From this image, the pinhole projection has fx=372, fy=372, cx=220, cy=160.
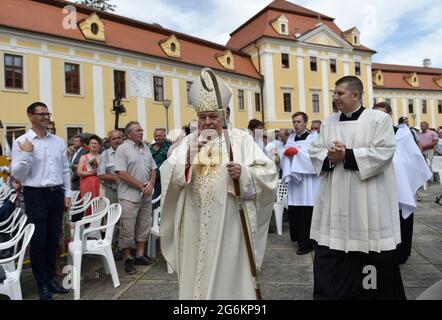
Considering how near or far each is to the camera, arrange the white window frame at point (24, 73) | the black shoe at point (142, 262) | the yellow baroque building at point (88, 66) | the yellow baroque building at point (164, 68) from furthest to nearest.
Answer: the yellow baroque building at point (164, 68) → the yellow baroque building at point (88, 66) → the white window frame at point (24, 73) → the black shoe at point (142, 262)

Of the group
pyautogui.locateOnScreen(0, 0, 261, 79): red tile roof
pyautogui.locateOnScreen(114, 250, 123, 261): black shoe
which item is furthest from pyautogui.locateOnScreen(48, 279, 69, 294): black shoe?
pyautogui.locateOnScreen(0, 0, 261, 79): red tile roof

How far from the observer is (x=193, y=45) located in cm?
→ 2719

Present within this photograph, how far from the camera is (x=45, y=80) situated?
58.9ft

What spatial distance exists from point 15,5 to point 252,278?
19692 mm

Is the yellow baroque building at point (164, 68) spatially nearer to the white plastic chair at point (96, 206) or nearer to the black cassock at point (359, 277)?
the white plastic chair at point (96, 206)

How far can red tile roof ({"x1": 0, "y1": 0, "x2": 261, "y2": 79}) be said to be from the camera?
17448 mm

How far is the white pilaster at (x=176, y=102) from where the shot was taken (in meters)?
24.1

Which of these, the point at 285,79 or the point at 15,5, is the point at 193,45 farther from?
the point at 15,5

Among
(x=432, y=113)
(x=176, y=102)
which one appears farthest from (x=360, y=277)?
(x=432, y=113)

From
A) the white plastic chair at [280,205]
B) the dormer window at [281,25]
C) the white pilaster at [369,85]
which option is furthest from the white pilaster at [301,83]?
the white plastic chair at [280,205]

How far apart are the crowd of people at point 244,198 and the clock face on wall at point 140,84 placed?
18607 mm

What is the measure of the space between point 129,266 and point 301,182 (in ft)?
8.39

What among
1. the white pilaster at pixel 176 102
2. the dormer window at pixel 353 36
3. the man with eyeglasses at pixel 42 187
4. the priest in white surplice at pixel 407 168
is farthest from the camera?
the dormer window at pixel 353 36

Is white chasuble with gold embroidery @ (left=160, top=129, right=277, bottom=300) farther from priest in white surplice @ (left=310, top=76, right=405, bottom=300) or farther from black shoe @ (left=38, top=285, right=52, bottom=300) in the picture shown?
black shoe @ (left=38, top=285, right=52, bottom=300)
